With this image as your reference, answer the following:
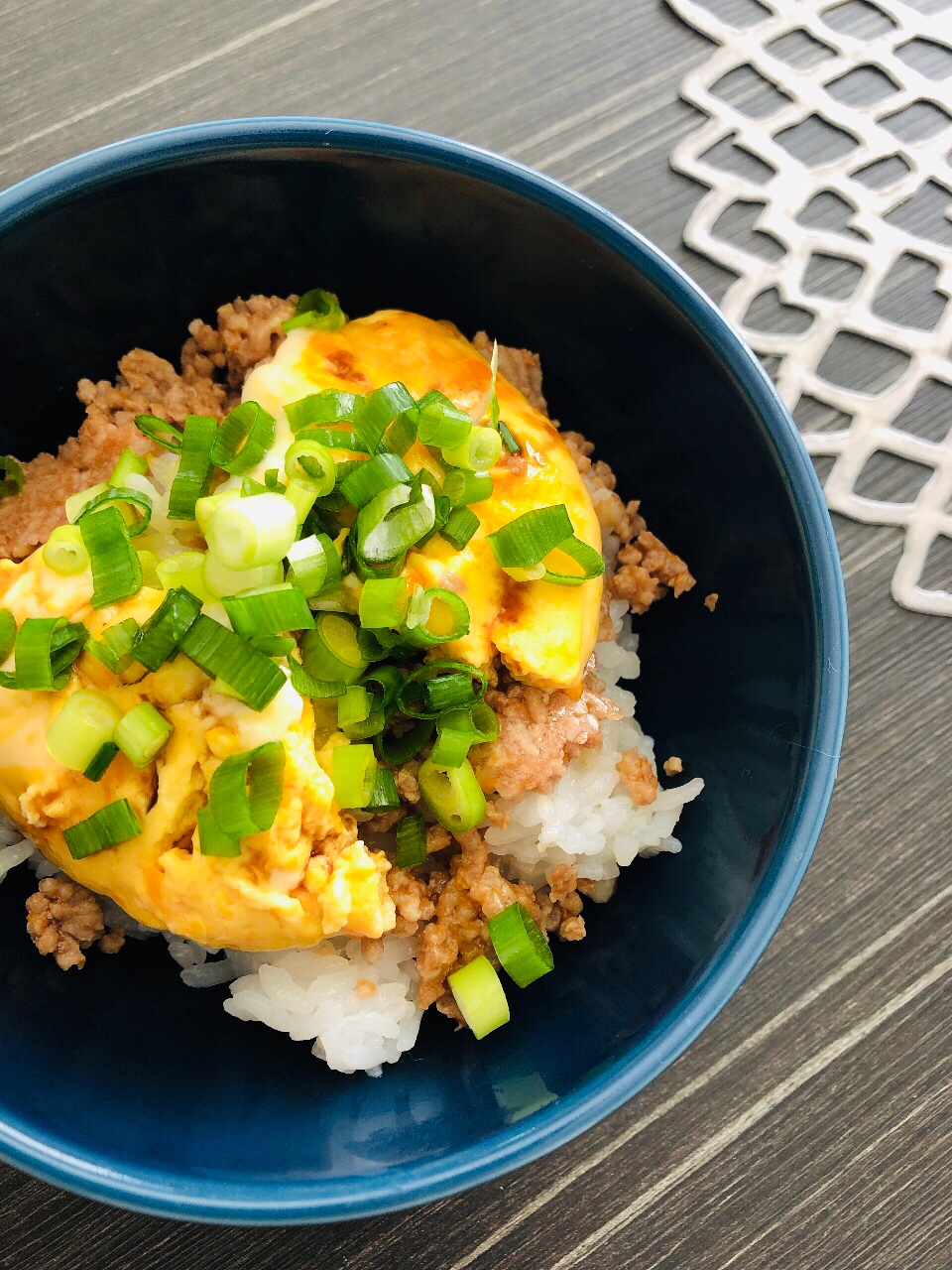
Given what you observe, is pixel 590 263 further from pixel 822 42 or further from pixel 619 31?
pixel 822 42

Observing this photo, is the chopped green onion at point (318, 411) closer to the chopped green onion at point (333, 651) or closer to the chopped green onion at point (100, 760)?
the chopped green onion at point (333, 651)

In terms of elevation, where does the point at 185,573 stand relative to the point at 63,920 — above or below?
above

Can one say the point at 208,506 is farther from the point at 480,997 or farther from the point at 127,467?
the point at 480,997

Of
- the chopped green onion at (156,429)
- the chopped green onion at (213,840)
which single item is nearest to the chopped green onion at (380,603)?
the chopped green onion at (213,840)

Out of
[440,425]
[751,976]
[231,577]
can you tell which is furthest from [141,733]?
[751,976]

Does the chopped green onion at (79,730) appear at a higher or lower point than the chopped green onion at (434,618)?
higher
